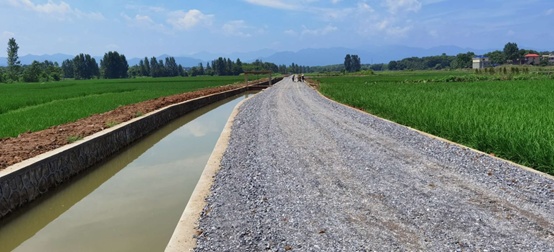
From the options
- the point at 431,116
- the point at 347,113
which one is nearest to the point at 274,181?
the point at 431,116

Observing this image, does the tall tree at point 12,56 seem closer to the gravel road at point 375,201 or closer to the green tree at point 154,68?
the green tree at point 154,68

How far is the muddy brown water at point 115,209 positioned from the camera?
633cm

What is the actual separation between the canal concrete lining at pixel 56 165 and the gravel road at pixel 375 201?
12.4 ft

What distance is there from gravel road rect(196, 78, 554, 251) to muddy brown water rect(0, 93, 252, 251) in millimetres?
1147

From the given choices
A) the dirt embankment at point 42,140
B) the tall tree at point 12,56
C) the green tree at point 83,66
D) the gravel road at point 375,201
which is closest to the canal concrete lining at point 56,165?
the dirt embankment at point 42,140

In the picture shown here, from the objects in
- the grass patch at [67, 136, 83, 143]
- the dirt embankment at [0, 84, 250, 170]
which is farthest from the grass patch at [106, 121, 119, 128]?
the grass patch at [67, 136, 83, 143]

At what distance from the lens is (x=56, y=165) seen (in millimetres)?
8906

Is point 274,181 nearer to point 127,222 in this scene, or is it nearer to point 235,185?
point 235,185

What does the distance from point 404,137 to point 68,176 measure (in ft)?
30.7

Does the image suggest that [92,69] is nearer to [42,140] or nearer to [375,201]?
[42,140]

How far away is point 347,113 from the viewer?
18.7m

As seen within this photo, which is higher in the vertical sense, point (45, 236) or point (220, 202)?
point (220, 202)

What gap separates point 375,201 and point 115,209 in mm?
5135

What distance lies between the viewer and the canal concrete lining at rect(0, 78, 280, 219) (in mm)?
7188
